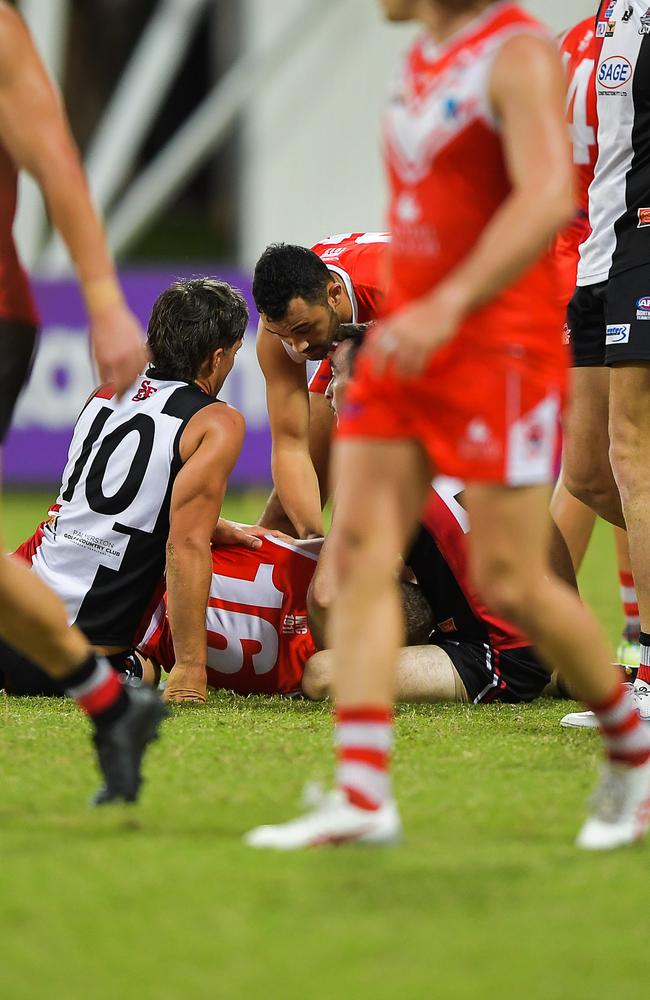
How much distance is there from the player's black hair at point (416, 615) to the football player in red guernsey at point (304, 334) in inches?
20.9

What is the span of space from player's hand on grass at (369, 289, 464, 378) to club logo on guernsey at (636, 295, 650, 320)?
70.5 inches

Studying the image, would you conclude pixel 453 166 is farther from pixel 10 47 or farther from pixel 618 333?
pixel 618 333

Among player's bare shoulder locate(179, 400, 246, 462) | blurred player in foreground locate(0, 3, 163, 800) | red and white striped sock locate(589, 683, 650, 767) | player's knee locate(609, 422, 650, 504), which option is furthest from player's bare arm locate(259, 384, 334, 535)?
red and white striped sock locate(589, 683, 650, 767)

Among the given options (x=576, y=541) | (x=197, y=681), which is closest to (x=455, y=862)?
(x=197, y=681)

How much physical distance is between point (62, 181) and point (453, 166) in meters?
0.80

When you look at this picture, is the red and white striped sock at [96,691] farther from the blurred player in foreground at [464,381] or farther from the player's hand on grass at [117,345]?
the player's hand on grass at [117,345]

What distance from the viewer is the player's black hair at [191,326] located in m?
5.02

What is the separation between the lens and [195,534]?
482 centimetres

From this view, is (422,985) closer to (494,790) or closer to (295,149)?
(494,790)

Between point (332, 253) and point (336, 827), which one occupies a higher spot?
point (332, 253)

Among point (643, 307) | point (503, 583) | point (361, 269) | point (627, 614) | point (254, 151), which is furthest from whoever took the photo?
point (254, 151)

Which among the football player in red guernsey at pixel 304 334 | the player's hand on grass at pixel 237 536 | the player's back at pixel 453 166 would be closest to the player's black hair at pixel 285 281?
the football player in red guernsey at pixel 304 334

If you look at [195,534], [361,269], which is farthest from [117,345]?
[361,269]

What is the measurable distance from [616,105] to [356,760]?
2.50m
